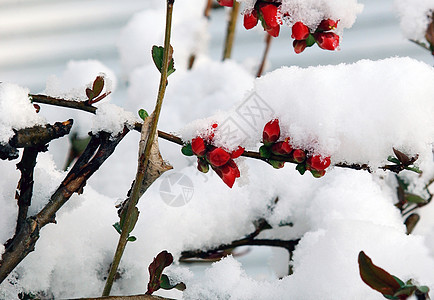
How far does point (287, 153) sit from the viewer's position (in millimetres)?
513

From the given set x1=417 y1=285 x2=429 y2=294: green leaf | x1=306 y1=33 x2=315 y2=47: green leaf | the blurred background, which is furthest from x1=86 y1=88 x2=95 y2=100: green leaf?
the blurred background

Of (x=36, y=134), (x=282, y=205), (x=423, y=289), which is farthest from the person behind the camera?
(x=282, y=205)

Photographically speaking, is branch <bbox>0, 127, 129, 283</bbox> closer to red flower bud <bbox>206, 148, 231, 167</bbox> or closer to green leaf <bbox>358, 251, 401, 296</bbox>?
red flower bud <bbox>206, 148, 231, 167</bbox>

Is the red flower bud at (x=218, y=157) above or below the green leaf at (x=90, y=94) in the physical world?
below

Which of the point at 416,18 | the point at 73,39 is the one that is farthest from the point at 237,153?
the point at 73,39

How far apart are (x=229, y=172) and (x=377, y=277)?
16 cm

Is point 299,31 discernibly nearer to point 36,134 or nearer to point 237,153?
Result: point 237,153

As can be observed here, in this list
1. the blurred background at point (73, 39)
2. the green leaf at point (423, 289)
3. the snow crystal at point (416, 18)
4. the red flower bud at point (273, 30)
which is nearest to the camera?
Answer: the green leaf at point (423, 289)

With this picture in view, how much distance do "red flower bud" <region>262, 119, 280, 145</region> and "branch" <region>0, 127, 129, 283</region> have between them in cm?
13

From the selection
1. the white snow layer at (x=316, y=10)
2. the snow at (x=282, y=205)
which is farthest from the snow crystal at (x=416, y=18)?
the white snow layer at (x=316, y=10)

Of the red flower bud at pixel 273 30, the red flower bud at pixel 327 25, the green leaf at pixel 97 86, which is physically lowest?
the green leaf at pixel 97 86

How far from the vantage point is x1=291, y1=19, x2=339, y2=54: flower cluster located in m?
0.51

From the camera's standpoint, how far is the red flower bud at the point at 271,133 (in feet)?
1.69

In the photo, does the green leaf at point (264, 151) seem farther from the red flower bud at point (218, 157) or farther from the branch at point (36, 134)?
the branch at point (36, 134)
